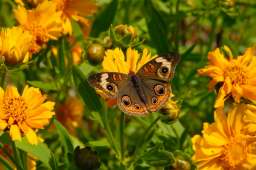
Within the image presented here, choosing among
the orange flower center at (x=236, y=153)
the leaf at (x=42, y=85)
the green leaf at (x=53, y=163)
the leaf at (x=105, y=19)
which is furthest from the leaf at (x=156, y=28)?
the green leaf at (x=53, y=163)

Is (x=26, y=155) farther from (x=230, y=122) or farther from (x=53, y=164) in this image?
(x=230, y=122)

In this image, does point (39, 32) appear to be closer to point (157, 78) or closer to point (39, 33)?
point (39, 33)

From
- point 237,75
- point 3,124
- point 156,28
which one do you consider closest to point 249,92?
point 237,75

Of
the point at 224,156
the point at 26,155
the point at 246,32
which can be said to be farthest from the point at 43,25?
the point at 246,32

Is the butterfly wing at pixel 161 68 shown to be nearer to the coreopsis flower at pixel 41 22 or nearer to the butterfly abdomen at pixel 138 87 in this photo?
the butterfly abdomen at pixel 138 87

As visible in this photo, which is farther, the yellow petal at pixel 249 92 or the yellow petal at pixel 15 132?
the yellow petal at pixel 249 92

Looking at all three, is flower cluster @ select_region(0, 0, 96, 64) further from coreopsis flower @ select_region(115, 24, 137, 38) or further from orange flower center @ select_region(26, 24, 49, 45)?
coreopsis flower @ select_region(115, 24, 137, 38)
